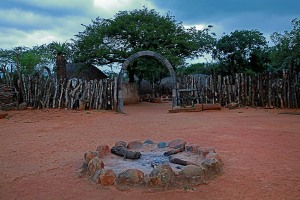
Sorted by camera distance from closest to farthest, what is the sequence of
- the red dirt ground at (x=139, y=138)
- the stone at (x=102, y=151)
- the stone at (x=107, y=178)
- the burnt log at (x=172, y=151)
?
the red dirt ground at (x=139, y=138), the stone at (x=107, y=178), the stone at (x=102, y=151), the burnt log at (x=172, y=151)

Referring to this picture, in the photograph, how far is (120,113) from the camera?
470 inches

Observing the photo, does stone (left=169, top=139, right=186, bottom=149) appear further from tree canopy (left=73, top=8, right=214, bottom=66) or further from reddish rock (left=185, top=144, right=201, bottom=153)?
tree canopy (left=73, top=8, right=214, bottom=66)

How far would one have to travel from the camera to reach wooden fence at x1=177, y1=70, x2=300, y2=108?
1180 centimetres

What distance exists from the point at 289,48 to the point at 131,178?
34.2 ft

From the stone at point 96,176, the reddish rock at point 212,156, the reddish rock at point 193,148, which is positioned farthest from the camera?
the reddish rock at point 193,148

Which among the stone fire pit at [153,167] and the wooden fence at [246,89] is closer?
the stone fire pit at [153,167]

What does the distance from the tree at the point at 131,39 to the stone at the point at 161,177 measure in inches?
493

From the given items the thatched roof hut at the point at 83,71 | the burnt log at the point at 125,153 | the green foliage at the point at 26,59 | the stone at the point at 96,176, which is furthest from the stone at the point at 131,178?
the thatched roof hut at the point at 83,71

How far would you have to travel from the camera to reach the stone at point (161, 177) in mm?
3443

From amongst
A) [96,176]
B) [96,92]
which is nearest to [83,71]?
[96,92]

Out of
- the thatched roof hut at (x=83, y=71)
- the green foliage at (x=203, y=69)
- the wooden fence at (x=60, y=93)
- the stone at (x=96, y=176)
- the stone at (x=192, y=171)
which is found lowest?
the stone at (x=96, y=176)

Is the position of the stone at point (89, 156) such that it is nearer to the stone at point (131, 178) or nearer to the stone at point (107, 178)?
the stone at point (107, 178)

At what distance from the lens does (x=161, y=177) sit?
346 cm

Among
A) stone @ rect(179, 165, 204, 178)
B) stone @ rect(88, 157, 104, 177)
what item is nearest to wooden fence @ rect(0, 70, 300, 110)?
stone @ rect(88, 157, 104, 177)
